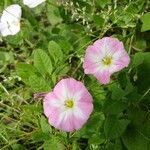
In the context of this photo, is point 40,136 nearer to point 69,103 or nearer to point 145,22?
point 69,103

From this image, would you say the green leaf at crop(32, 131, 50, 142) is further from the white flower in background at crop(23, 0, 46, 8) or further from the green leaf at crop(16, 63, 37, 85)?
the white flower in background at crop(23, 0, 46, 8)

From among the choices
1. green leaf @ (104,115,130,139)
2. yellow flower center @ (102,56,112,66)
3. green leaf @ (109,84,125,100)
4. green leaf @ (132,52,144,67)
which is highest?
yellow flower center @ (102,56,112,66)

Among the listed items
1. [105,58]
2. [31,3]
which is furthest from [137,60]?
[31,3]

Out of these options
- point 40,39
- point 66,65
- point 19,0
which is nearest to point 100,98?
point 66,65

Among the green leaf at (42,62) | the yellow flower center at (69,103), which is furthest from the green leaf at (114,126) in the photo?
the green leaf at (42,62)

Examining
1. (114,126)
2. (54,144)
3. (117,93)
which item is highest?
(117,93)

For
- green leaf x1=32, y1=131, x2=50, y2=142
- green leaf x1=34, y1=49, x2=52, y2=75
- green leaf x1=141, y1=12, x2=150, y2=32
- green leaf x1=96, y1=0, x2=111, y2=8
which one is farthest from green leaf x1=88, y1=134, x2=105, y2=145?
green leaf x1=96, y1=0, x2=111, y2=8

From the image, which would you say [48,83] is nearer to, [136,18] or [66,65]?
[66,65]
